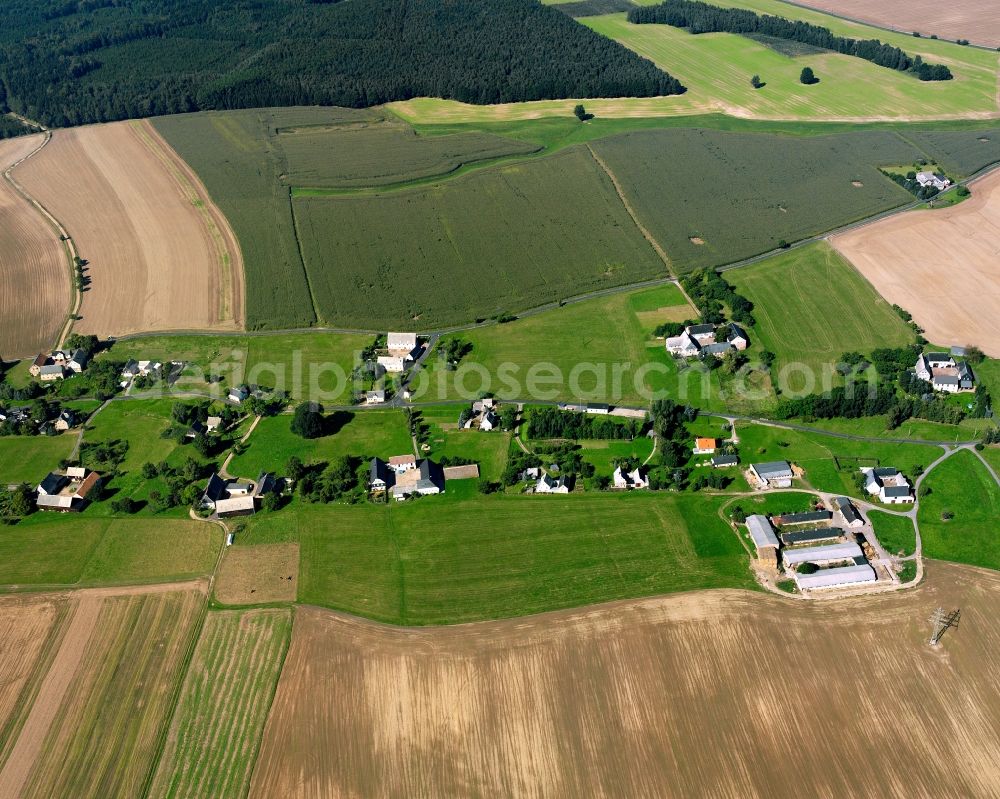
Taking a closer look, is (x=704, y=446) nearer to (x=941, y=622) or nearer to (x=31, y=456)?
(x=941, y=622)

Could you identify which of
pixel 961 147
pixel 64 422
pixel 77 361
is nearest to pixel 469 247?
pixel 77 361

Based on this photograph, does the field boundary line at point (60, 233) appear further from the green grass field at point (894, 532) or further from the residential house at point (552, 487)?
the green grass field at point (894, 532)

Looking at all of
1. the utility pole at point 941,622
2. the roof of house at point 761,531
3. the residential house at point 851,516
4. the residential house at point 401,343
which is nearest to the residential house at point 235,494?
the residential house at point 401,343

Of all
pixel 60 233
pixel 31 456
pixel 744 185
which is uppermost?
pixel 744 185

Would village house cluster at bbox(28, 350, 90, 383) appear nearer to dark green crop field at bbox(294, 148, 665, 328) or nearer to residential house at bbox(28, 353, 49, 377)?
residential house at bbox(28, 353, 49, 377)

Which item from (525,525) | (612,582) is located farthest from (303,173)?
(612,582)

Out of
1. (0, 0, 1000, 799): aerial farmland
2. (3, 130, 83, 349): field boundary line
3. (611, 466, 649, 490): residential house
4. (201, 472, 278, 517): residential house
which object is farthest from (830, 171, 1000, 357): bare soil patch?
(3, 130, 83, 349): field boundary line
